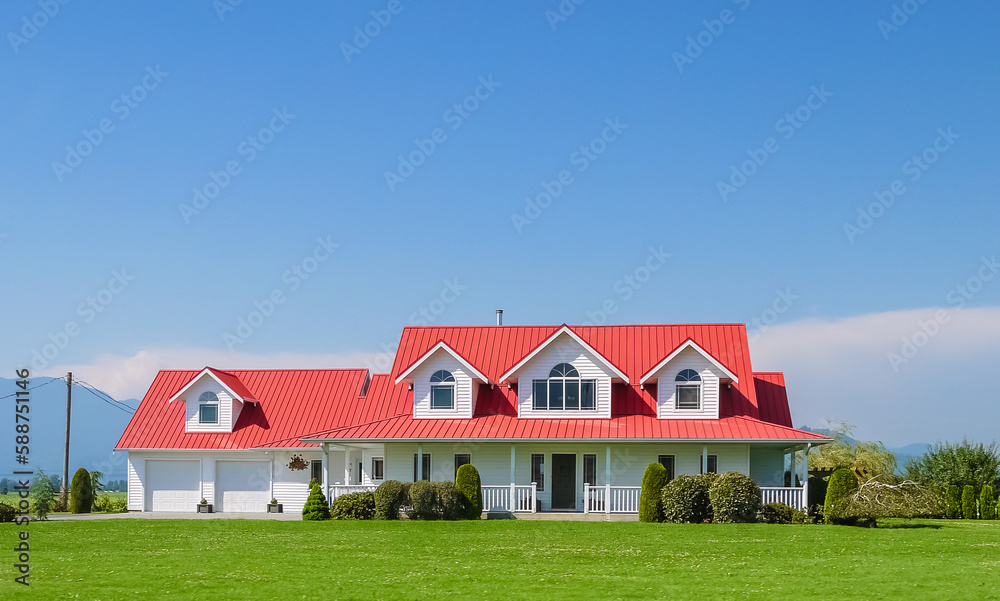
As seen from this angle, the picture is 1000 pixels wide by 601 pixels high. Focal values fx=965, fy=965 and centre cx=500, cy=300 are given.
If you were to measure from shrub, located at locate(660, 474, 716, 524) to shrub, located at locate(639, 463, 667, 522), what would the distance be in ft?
0.82

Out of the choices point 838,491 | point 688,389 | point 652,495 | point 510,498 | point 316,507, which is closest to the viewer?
point 838,491

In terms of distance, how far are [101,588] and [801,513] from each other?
Answer: 20756 mm

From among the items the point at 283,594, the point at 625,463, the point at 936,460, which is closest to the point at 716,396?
the point at 625,463

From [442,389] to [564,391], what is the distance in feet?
14.3

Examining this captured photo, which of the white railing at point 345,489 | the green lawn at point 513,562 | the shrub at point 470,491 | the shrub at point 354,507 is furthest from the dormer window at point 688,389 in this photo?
the shrub at point 354,507

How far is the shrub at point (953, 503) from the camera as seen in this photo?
34.9m

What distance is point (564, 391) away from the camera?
3388 centimetres

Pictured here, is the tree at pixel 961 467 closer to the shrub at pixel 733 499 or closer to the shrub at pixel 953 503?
the shrub at pixel 953 503

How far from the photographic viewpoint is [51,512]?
39625 mm

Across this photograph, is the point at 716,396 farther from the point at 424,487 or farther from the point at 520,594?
the point at 520,594

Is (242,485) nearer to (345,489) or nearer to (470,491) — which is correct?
(345,489)

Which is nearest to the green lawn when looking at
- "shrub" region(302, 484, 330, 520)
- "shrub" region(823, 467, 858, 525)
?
"shrub" region(823, 467, 858, 525)

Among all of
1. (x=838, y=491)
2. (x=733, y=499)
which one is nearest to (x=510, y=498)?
(x=733, y=499)

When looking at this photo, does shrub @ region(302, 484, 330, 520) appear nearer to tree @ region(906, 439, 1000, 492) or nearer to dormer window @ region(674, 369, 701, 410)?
dormer window @ region(674, 369, 701, 410)
